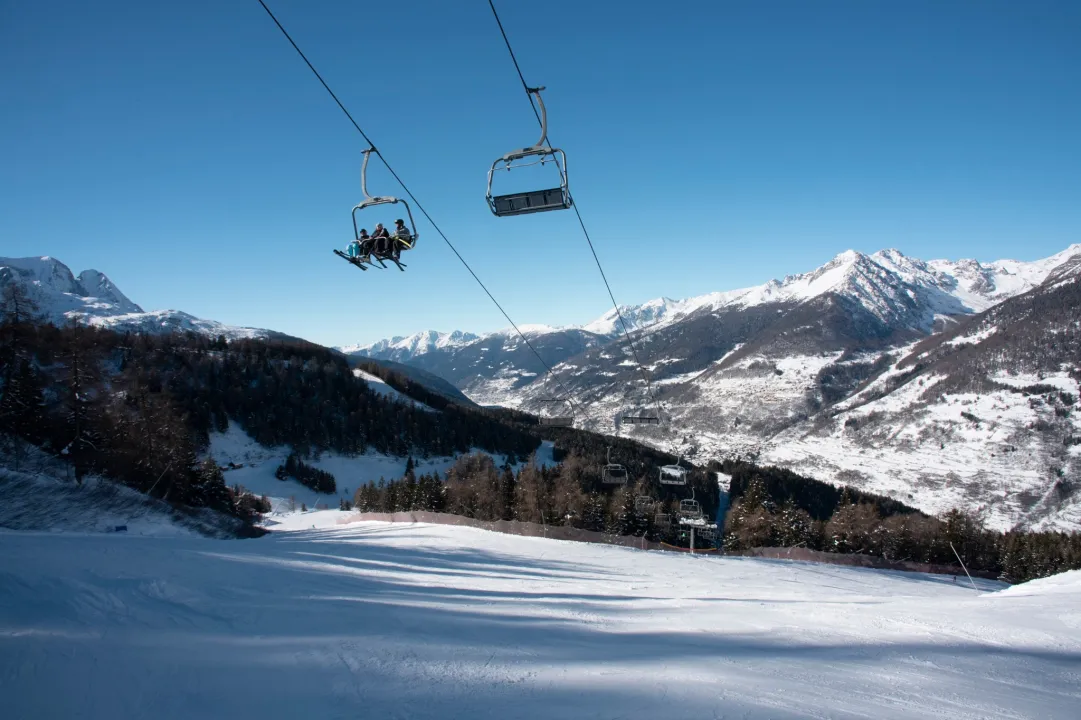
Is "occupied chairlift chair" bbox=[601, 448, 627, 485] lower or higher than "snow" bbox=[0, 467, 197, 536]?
higher

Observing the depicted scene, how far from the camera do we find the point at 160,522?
→ 114ft

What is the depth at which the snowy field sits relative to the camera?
27.0ft

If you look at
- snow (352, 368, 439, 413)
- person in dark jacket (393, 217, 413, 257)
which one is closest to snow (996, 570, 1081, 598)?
person in dark jacket (393, 217, 413, 257)

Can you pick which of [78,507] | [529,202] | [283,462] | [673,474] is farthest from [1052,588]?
[283,462]

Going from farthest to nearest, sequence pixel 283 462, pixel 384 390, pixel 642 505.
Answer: pixel 384 390 < pixel 283 462 < pixel 642 505

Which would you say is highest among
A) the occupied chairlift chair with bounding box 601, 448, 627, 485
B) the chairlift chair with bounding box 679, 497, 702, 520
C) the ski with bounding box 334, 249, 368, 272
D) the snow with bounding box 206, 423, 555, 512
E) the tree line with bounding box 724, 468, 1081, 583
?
the ski with bounding box 334, 249, 368, 272

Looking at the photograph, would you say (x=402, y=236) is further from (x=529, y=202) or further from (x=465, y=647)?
(x=465, y=647)

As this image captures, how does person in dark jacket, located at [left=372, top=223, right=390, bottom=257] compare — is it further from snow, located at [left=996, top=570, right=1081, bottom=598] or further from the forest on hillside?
the forest on hillside

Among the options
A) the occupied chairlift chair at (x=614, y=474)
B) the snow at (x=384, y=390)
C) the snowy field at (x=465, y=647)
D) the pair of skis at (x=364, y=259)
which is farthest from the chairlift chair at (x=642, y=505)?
the snow at (x=384, y=390)

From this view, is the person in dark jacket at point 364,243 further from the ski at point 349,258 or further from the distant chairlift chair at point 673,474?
the distant chairlift chair at point 673,474

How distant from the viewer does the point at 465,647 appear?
1119 cm

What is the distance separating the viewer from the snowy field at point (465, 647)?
822 cm

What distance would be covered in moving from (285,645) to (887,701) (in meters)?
11.0

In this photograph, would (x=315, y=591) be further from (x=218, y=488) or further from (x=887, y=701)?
(x=218, y=488)
